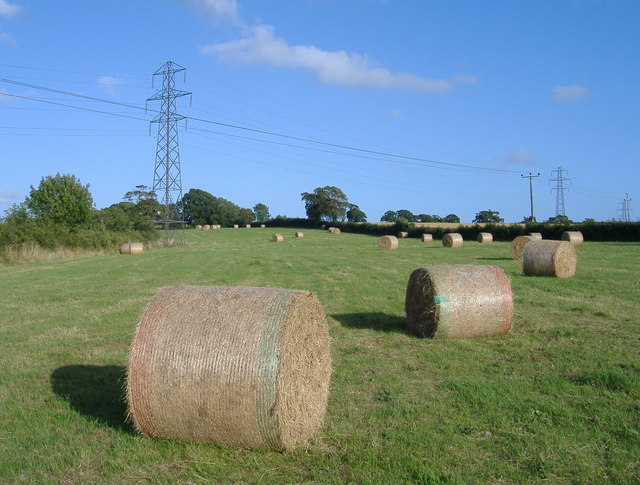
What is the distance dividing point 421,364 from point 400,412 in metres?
2.30

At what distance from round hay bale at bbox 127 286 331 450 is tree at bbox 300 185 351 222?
115 meters

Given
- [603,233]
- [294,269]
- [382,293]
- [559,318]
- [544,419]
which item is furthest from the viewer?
[603,233]

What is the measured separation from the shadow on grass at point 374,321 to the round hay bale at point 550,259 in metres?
9.12

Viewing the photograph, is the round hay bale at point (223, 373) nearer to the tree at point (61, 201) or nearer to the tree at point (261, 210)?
the tree at point (61, 201)

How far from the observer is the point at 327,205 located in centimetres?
12331

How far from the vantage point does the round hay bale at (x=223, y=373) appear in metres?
5.38

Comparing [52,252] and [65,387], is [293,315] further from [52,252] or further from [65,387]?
[52,252]

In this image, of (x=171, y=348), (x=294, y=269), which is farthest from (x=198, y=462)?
(x=294, y=269)

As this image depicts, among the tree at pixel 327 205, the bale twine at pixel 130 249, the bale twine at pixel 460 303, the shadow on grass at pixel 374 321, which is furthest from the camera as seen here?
the tree at pixel 327 205

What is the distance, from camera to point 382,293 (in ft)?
54.9

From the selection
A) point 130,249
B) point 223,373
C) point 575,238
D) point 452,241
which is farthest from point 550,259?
point 130,249

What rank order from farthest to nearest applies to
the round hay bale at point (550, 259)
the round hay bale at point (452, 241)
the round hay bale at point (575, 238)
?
the round hay bale at point (575, 238) < the round hay bale at point (452, 241) < the round hay bale at point (550, 259)

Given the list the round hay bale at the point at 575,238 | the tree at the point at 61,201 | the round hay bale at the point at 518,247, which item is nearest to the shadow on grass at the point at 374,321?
the round hay bale at the point at 518,247

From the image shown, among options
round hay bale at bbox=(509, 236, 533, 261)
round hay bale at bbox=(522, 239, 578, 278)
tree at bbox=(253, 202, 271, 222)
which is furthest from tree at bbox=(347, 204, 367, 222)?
round hay bale at bbox=(522, 239, 578, 278)
